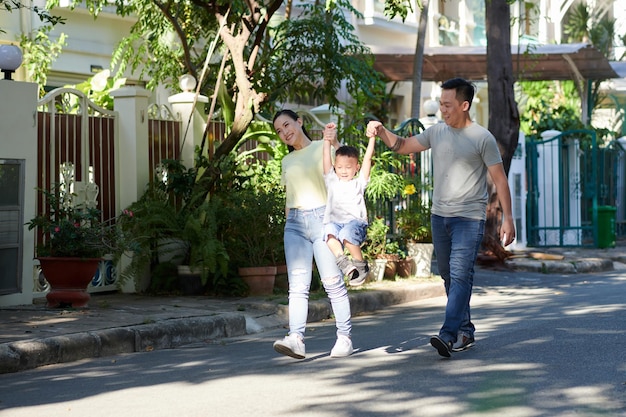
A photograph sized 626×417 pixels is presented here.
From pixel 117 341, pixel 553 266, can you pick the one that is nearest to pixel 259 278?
pixel 117 341

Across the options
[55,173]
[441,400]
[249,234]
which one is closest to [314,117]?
[249,234]

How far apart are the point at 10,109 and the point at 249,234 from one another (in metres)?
2.84

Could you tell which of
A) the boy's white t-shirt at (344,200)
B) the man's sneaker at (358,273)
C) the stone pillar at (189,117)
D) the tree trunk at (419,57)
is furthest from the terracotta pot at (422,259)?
the boy's white t-shirt at (344,200)

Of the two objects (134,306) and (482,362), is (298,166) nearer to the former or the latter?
(482,362)

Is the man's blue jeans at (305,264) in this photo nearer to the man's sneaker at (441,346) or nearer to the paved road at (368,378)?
the paved road at (368,378)

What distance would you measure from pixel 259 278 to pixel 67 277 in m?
2.33

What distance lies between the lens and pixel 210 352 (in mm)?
9398

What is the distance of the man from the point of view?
27.7 feet

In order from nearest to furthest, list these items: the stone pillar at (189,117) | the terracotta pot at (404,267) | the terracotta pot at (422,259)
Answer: the stone pillar at (189,117)
the terracotta pot at (404,267)
the terracotta pot at (422,259)

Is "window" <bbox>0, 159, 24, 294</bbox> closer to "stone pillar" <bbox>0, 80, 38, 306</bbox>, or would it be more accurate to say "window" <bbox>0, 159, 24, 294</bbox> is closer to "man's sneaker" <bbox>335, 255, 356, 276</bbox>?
"stone pillar" <bbox>0, 80, 38, 306</bbox>

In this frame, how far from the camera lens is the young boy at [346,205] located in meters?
8.83

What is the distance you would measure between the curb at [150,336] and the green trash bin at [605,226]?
10.8m

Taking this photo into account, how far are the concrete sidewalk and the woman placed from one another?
5.75 ft

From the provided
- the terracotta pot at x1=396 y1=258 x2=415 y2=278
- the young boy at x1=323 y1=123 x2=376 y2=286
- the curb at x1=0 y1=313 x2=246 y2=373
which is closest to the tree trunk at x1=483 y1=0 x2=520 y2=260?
the terracotta pot at x1=396 y1=258 x2=415 y2=278
